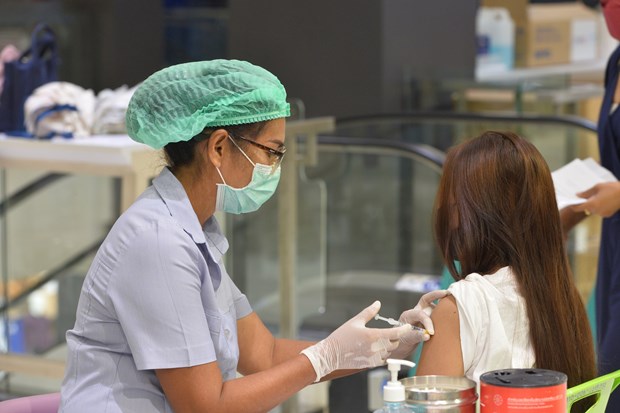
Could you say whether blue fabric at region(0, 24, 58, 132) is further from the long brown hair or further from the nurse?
the long brown hair

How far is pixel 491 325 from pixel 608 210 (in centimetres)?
113

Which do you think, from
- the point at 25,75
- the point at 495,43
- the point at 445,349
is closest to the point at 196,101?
the point at 445,349

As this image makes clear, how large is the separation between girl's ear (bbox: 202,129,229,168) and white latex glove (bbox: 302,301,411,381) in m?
0.41

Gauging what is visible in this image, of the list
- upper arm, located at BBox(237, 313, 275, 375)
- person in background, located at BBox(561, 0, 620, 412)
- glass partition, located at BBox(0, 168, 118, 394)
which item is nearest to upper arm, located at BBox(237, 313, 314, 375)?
upper arm, located at BBox(237, 313, 275, 375)

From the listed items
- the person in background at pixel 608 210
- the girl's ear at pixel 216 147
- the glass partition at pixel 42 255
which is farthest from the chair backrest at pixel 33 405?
the glass partition at pixel 42 255

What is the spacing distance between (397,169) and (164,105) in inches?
142

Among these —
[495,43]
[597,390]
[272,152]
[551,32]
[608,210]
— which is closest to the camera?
[597,390]

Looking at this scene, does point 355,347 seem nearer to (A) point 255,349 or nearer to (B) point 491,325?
(B) point 491,325

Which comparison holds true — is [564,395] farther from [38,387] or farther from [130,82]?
[130,82]

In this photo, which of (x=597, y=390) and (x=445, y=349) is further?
(x=445, y=349)

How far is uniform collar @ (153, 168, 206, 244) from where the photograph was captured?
2.03 meters

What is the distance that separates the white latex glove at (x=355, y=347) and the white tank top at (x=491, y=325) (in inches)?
5.1

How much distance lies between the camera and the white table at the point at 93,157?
11.8ft

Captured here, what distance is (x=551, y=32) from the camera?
7301mm
